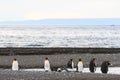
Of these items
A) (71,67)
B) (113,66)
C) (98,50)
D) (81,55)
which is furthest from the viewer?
(98,50)

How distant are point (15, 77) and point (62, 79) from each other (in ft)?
8.47

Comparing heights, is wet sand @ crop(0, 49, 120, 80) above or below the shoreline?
below

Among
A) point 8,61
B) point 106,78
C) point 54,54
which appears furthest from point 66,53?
point 106,78

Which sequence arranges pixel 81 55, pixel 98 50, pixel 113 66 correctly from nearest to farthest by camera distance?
pixel 113 66 < pixel 81 55 < pixel 98 50

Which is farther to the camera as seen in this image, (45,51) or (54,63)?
(45,51)

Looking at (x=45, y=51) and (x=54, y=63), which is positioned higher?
(x=45, y=51)

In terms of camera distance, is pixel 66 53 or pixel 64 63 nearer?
pixel 64 63

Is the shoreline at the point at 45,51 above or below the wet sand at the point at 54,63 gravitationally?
above

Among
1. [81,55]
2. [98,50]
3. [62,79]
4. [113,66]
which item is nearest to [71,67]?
[113,66]

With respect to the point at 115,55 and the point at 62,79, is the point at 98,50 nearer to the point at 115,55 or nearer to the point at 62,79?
the point at 115,55

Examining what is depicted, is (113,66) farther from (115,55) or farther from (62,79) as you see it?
(62,79)

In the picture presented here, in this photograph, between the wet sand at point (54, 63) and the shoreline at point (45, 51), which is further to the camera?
the shoreline at point (45, 51)

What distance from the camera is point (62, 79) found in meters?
25.1

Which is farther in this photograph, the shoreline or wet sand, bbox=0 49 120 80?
the shoreline
